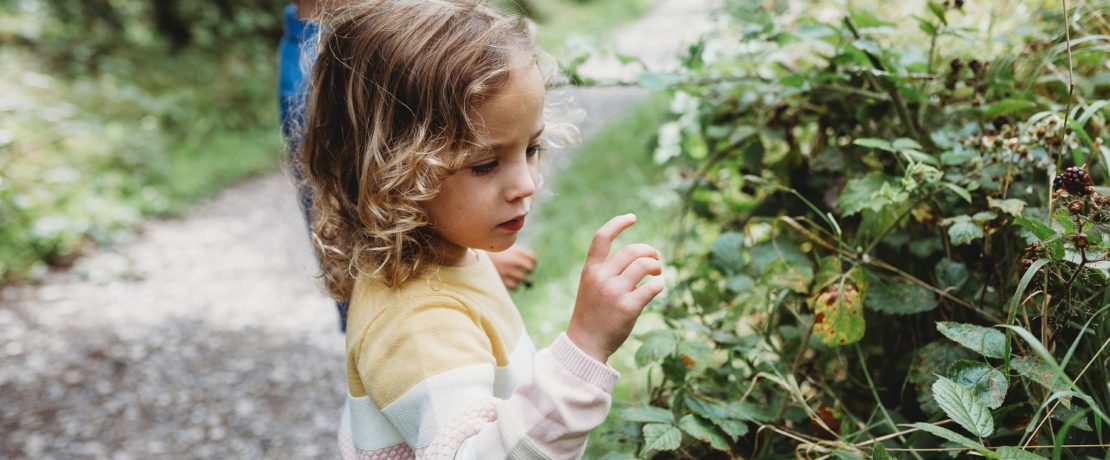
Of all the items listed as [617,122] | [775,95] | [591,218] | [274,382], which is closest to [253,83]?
[617,122]

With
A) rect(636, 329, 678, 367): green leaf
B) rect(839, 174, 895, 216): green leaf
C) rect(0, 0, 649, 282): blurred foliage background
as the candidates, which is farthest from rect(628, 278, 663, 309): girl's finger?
rect(0, 0, 649, 282): blurred foliage background

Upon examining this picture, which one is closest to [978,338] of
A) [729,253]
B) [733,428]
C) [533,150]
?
[733,428]

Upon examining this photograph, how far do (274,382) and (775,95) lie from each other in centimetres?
245

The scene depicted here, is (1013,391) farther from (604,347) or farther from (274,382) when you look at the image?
(274,382)

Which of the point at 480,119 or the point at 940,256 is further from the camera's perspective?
the point at 940,256

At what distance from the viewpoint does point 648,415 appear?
4.45 ft

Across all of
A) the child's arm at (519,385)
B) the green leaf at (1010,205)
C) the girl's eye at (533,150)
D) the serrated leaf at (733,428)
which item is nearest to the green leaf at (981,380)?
the green leaf at (1010,205)

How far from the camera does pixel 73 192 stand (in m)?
4.85

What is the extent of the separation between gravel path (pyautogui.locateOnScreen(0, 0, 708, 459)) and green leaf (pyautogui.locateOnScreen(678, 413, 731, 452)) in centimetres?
151

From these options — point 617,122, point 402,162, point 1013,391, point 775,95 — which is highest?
point 402,162

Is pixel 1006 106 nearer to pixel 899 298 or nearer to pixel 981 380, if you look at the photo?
pixel 899 298

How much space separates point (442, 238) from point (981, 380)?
85 cm

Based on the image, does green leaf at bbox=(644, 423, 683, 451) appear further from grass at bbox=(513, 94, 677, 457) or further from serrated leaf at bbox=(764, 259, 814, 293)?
serrated leaf at bbox=(764, 259, 814, 293)

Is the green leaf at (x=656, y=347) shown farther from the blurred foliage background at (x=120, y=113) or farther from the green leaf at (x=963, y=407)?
the blurred foliage background at (x=120, y=113)
